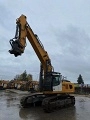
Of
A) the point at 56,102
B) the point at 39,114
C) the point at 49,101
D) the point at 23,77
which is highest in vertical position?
the point at 23,77

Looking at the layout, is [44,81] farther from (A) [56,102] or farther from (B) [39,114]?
(B) [39,114]

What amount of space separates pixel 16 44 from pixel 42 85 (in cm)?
491

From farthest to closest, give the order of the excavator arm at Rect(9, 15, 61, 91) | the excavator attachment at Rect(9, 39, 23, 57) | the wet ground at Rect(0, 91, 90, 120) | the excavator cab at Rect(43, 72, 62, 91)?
the excavator cab at Rect(43, 72, 62, 91) < the excavator arm at Rect(9, 15, 61, 91) < the excavator attachment at Rect(9, 39, 23, 57) < the wet ground at Rect(0, 91, 90, 120)

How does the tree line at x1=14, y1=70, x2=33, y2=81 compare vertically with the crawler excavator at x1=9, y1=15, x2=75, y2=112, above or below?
above

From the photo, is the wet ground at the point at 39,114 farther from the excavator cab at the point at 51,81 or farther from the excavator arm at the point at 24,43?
the excavator arm at the point at 24,43

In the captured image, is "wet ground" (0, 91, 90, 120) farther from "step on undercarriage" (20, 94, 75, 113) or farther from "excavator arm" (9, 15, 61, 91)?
"excavator arm" (9, 15, 61, 91)

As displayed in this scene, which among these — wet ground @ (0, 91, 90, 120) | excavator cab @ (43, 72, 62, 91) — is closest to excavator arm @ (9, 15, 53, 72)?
excavator cab @ (43, 72, 62, 91)

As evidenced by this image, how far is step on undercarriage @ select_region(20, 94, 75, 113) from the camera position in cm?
1667

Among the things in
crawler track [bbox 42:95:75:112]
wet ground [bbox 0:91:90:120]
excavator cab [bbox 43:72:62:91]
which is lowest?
wet ground [bbox 0:91:90:120]

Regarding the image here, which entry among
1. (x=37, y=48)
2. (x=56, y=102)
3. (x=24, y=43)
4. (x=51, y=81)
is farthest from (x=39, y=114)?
(x=37, y=48)

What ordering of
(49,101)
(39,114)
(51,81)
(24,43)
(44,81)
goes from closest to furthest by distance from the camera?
(39,114)
(49,101)
(24,43)
(51,81)
(44,81)

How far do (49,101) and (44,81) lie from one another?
2944 mm

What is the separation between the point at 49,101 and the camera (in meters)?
16.8

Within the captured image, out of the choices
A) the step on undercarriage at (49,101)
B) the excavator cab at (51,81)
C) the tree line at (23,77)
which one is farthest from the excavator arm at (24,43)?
the tree line at (23,77)
